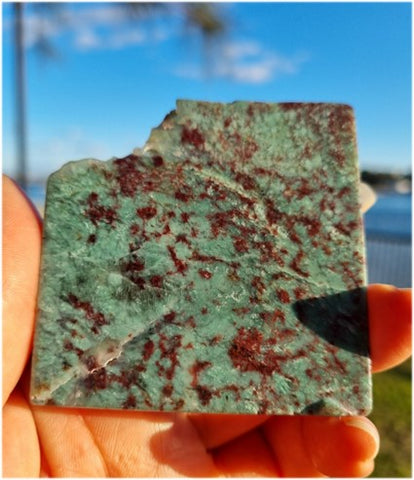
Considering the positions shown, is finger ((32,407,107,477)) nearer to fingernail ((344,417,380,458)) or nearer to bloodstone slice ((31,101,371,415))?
bloodstone slice ((31,101,371,415))

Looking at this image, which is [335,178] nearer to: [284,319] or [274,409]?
[284,319]

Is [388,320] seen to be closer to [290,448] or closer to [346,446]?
[346,446]

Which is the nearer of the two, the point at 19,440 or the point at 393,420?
the point at 19,440

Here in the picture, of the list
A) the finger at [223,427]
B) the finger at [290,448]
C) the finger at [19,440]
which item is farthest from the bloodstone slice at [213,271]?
the finger at [223,427]

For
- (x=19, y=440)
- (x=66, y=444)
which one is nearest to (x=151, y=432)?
(x=66, y=444)

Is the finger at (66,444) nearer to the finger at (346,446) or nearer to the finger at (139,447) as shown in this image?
the finger at (139,447)

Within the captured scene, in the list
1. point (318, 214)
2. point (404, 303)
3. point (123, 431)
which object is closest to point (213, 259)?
point (318, 214)
